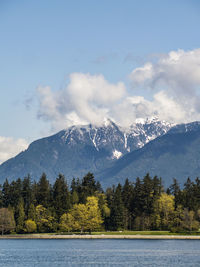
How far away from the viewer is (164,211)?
183 metres

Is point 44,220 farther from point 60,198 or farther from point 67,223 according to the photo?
point 60,198

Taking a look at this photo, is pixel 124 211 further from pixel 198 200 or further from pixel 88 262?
pixel 88 262

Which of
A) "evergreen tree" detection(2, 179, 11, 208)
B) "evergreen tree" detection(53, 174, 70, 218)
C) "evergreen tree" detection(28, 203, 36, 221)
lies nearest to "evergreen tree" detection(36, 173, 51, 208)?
"evergreen tree" detection(53, 174, 70, 218)

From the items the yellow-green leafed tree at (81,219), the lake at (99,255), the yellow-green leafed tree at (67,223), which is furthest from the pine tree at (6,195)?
the lake at (99,255)

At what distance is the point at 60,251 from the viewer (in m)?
123

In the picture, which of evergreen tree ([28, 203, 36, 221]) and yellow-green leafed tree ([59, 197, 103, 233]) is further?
evergreen tree ([28, 203, 36, 221])

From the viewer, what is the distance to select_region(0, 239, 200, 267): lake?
330 ft

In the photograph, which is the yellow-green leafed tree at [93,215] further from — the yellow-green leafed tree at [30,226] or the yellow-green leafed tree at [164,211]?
the yellow-green leafed tree at [164,211]

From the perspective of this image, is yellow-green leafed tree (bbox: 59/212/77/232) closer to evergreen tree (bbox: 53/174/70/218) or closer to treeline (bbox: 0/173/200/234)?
treeline (bbox: 0/173/200/234)

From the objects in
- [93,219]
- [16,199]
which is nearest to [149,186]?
[93,219]

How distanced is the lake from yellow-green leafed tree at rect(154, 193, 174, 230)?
133ft

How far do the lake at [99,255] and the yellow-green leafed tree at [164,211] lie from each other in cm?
4063

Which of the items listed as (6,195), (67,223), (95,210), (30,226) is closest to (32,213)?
(30,226)

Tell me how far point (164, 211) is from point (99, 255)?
241 feet
